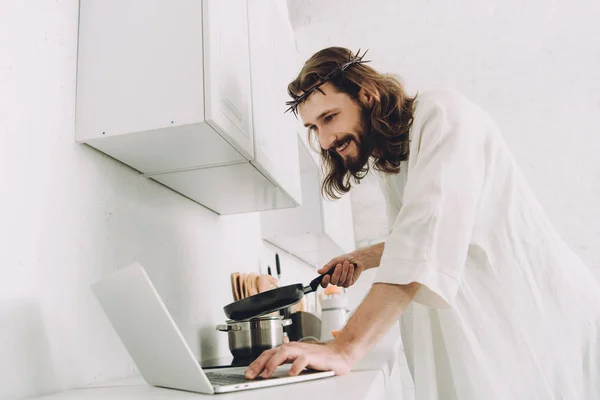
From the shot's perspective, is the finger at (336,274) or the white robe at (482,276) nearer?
the white robe at (482,276)

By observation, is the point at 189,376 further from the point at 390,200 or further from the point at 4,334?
the point at 390,200

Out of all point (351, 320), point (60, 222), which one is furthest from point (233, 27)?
point (351, 320)

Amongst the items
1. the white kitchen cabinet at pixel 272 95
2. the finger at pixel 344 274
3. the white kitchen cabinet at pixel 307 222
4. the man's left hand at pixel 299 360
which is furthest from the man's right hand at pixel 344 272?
the white kitchen cabinet at pixel 307 222

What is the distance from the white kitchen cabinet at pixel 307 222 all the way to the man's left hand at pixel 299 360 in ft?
4.59

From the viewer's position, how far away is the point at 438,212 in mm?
870

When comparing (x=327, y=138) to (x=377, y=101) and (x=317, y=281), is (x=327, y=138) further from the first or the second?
(x=317, y=281)

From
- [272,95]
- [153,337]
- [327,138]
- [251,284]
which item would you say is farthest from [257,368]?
[251,284]

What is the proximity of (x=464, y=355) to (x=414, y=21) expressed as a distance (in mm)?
2089

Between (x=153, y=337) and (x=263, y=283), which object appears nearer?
(x=153, y=337)

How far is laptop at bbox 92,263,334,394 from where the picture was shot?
0.65m

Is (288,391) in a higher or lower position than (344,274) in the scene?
lower

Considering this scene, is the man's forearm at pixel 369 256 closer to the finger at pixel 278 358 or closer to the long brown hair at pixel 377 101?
the long brown hair at pixel 377 101

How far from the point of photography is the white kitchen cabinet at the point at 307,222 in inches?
89.6

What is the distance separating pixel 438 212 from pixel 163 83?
0.57 metres
